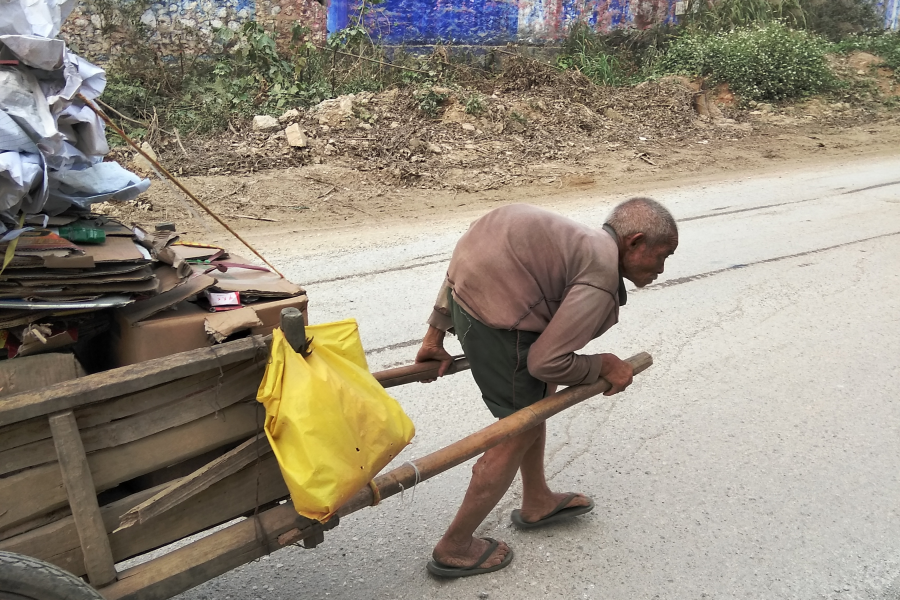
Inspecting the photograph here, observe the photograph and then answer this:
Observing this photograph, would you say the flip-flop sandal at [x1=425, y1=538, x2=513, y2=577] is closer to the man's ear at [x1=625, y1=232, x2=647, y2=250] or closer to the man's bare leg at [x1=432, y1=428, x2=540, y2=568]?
the man's bare leg at [x1=432, y1=428, x2=540, y2=568]

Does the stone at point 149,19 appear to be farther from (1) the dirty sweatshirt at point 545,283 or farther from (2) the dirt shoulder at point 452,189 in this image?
(1) the dirty sweatshirt at point 545,283

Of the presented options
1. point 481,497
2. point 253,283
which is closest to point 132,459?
point 253,283

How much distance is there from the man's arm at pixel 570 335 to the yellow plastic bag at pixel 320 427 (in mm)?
666

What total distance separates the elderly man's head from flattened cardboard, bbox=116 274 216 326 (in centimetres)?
137

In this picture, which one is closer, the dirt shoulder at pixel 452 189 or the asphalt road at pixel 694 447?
the asphalt road at pixel 694 447

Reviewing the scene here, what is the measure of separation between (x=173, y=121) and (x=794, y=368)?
8.65 meters

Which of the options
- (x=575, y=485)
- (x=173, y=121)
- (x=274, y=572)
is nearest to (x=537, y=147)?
(x=173, y=121)

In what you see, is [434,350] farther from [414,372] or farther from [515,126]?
[515,126]

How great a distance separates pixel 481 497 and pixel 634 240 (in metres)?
1.08

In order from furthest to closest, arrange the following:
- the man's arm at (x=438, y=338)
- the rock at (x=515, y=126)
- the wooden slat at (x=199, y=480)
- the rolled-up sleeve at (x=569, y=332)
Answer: the rock at (x=515, y=126), the man's arm at (x=438, y=338), the rolled-up sleeve at (x=569, y=332), the wooden slat at (x=199, y=480)

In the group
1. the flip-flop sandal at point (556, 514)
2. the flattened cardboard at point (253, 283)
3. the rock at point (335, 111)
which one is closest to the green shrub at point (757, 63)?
the rock at point (335, 111)

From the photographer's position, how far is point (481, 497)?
9.25ft

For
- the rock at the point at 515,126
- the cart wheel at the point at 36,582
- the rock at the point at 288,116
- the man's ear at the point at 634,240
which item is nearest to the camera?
the cart wheel at the point at 36,582

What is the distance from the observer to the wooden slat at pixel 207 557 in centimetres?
190
